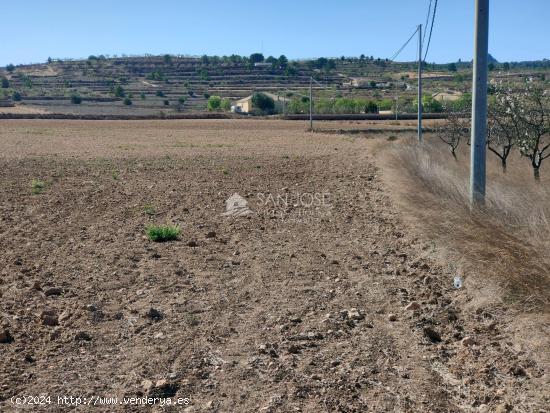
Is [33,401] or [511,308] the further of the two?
[511,308]

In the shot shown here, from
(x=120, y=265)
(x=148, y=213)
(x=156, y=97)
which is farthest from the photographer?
(x=156, y=97)

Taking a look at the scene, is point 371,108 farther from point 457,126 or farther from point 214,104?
point 457,126

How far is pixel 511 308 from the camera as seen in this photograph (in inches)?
303

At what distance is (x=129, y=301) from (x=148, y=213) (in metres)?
7.07

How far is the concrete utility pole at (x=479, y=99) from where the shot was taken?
12359mm

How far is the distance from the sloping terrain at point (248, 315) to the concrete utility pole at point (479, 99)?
1.42m

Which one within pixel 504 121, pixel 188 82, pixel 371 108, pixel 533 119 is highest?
pixel 188 82

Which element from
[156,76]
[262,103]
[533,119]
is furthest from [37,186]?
[156,76]

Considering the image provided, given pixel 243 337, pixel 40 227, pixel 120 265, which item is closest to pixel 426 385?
pixel 243 337

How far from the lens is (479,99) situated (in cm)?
1248

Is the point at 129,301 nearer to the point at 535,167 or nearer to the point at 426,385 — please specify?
the point at 426,385

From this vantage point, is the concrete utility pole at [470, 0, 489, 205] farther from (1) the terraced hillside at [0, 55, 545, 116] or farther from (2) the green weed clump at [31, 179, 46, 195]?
(1) the terraced hillside at [0, 55, 545, 116]
